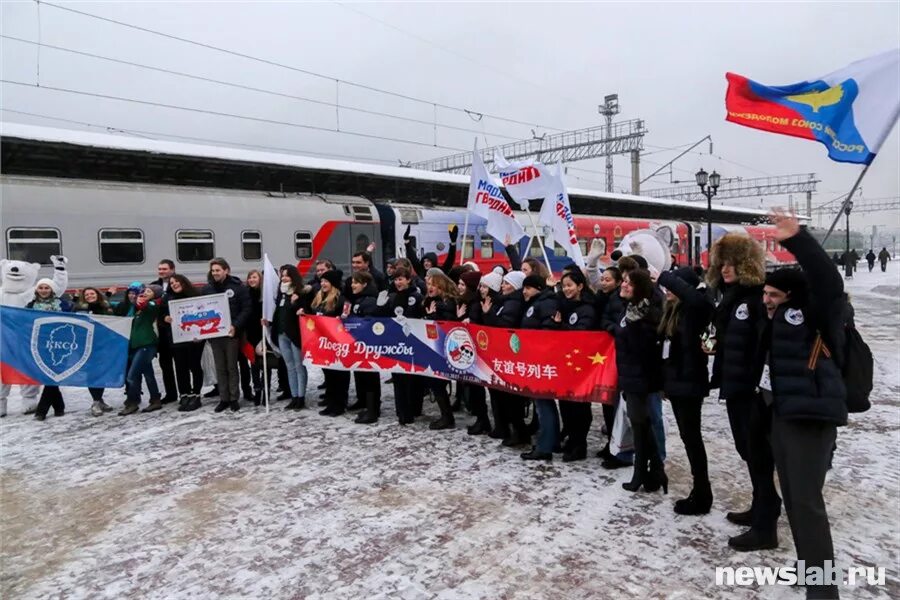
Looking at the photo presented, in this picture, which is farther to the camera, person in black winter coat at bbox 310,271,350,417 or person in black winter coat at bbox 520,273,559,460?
person in black winter coat at bbox 310,271,350,417

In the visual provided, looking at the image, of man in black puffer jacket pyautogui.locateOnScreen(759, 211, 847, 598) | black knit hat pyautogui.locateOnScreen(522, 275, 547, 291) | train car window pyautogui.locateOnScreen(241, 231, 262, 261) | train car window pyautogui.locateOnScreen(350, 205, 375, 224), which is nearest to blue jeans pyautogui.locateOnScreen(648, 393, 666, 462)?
man in black puffer jacket pyautogui.locateOnScreen(759, 211, 847, 598)

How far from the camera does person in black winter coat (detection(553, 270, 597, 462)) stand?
17.1ft

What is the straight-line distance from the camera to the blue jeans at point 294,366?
24.0 ft

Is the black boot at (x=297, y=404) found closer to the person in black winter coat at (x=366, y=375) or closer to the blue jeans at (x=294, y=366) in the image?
the blue jeans at (x=294, y=366)

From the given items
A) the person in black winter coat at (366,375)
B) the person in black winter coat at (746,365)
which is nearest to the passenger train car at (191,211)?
the person in black winter coat at (366,375)

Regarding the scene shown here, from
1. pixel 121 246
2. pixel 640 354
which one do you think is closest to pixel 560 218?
pixel 640 354

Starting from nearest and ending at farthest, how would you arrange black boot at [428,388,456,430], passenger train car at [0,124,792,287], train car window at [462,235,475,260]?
black boot at [428,388,456,430], passenger train car at [0,124,792,287], train car window at [462,235,475,260]

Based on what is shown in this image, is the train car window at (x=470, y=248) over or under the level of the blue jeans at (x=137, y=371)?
over

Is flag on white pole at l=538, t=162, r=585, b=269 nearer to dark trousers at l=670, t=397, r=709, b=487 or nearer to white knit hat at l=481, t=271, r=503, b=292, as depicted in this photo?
A: white knit hat at l=481, t=271, r=503, b=292

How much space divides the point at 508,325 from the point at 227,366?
389 cm

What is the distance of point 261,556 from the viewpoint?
3727 millimetres

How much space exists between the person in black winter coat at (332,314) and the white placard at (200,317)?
118 cm

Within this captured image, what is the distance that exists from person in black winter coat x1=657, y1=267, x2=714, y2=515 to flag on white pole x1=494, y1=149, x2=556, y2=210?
16.9 feet

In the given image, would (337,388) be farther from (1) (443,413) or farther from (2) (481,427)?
(2) (481,427)
